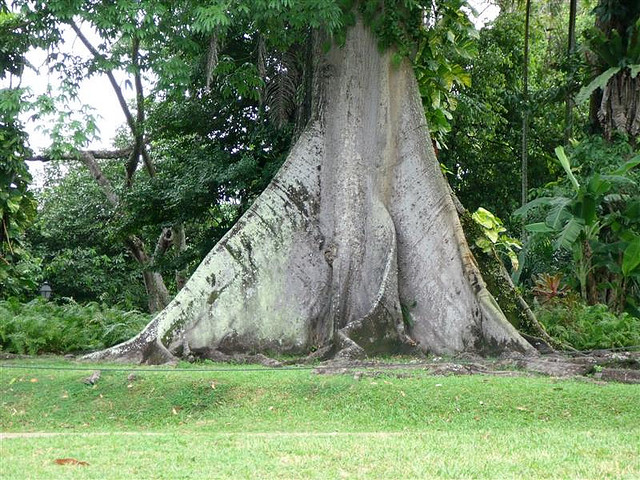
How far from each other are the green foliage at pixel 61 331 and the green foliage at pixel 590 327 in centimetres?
602

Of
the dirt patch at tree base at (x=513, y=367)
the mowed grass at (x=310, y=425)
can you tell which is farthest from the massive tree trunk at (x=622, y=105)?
the mowed grass at (x=310, y=425)

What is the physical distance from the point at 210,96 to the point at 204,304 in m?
8.08

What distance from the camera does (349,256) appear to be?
Answer: 10.9 m

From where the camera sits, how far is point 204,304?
33.8 ft

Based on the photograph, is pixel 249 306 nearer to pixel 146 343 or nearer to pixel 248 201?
pixel 146 343

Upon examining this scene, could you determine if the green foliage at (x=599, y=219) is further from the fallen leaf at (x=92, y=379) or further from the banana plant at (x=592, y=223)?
the fallen leaf at (x=92, y=379)

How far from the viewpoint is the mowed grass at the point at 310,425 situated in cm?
541

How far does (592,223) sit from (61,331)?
320 inches

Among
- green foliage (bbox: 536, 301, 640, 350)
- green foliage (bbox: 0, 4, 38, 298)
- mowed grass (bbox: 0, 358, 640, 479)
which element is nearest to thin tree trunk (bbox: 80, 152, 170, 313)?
green foliage (bbox: 0, 4, 38, 298)

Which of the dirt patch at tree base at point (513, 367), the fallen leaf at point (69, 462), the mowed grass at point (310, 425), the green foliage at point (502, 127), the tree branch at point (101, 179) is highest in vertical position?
the green foliage at point (502, 127)

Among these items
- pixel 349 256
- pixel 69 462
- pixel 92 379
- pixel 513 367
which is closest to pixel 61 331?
pixel 92 379

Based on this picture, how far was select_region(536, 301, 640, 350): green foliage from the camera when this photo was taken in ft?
38.6

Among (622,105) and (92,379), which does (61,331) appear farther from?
(622,105)

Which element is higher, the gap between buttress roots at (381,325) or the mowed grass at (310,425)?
the gap between buttress roots at (381,325)
